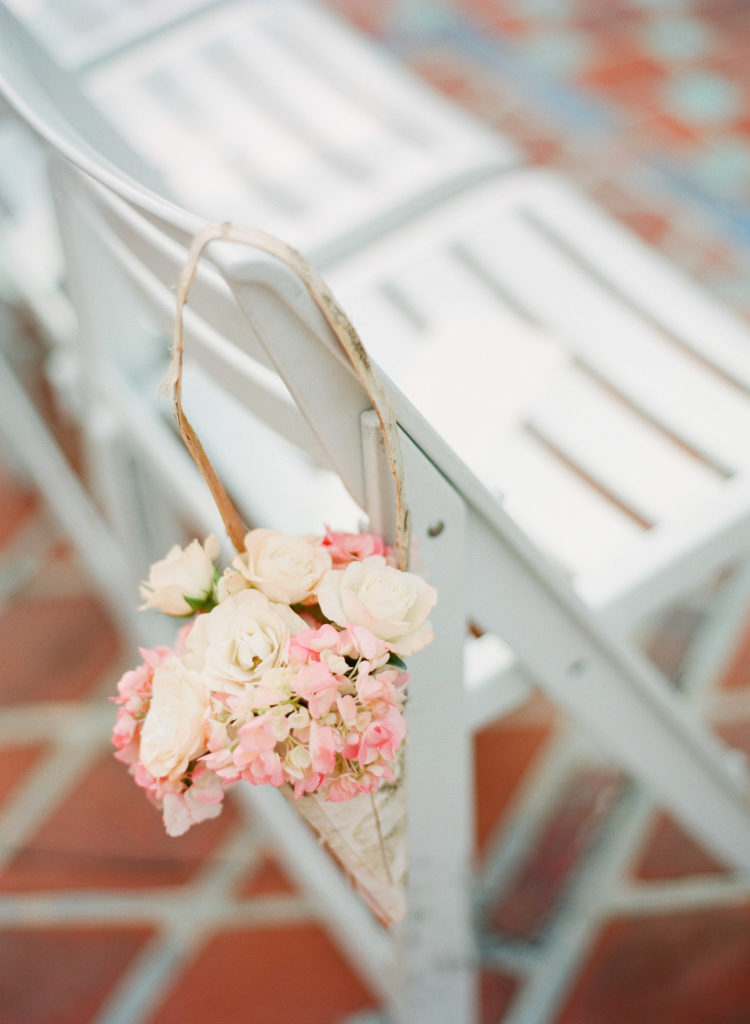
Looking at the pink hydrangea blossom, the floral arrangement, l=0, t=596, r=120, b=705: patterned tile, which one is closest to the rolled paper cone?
the floral arrangement

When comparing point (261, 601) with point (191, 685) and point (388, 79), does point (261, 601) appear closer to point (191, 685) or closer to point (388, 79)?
point (191, 685)

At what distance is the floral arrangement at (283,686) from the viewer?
526mm

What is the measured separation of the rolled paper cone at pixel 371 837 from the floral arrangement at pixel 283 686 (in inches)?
1.3

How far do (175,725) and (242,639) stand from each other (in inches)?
2.3

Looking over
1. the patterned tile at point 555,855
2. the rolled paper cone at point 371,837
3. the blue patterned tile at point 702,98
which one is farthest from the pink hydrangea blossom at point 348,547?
the blue patterned tile at point 702,98

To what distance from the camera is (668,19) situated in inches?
103

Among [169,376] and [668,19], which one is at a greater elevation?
[169,376]

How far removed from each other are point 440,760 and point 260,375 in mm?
333

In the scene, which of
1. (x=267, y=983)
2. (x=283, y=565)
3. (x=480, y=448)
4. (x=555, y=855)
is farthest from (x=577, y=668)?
(x=267, y=983)

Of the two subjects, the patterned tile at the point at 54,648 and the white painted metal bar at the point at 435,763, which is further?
the patterned tile at the point at 54,648

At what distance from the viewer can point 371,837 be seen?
0.64 meters

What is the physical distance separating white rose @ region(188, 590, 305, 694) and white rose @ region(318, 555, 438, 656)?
3 cm

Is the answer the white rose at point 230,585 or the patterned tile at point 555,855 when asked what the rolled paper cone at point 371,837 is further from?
the patterned tile at point 555,855

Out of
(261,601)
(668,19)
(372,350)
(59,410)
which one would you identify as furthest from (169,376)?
(668,19)
